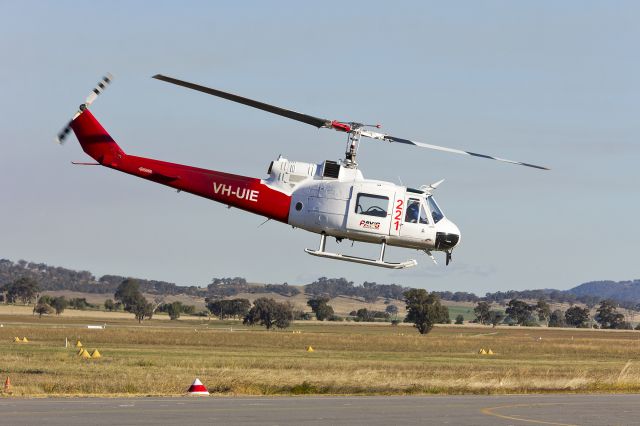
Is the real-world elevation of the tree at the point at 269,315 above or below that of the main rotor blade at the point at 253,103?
below

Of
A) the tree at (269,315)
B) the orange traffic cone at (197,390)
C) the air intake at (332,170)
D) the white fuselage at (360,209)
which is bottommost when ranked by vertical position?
the orange traffic cone at (197,390)

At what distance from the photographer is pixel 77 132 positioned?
39.7 metres

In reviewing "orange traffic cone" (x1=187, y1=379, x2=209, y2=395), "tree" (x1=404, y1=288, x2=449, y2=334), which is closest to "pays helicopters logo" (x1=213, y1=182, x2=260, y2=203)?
"orange traffic cone" (x1=187, y1=379, x2=209, y2=395)

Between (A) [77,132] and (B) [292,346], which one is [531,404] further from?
(B) [292,346]

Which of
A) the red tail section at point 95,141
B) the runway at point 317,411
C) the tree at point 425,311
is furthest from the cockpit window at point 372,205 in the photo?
the tree at point 425,311

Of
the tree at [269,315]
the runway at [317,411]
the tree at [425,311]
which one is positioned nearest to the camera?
the runway at [317,411]

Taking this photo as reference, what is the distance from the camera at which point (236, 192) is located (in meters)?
37.7

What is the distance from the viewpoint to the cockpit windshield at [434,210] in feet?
123

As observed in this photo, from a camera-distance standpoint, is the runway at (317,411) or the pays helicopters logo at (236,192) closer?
the runway at (317,411)

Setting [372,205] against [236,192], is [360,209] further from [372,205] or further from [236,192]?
[236,192]

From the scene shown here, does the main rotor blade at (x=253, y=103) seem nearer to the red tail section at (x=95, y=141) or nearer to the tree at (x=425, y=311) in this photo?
the red tail section at (x=95, y=141)

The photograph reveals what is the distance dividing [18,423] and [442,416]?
10582mm

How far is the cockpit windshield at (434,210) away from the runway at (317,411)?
5.87 meters

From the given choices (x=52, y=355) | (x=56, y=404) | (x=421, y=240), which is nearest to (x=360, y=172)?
(x=421, y=240)
